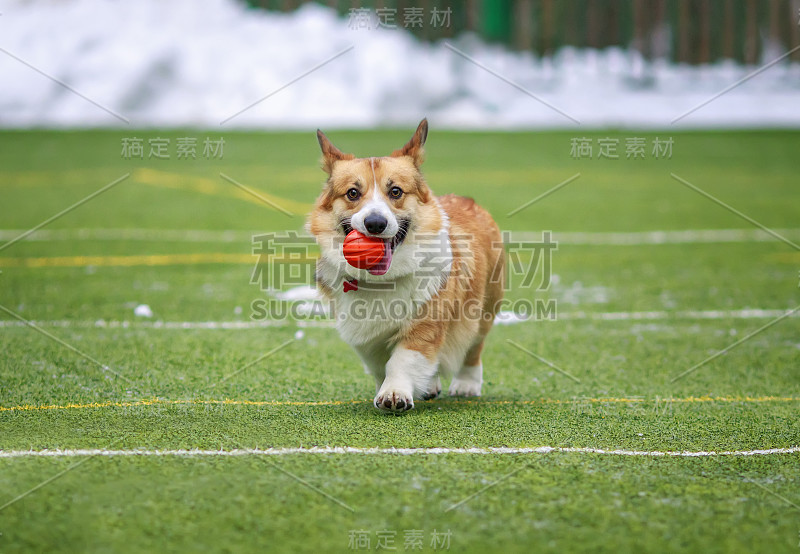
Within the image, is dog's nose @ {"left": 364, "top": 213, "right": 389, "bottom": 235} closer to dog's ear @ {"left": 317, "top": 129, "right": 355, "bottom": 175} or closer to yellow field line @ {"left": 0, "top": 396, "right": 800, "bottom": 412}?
dog's ear @ {"left": 317, "top": 129, "right": 355, "bottom": 175}

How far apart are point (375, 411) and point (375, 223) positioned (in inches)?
35.3

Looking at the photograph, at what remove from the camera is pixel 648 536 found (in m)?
2.85

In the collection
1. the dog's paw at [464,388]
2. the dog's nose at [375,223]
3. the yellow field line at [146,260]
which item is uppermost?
the dog's nose at [375,223]

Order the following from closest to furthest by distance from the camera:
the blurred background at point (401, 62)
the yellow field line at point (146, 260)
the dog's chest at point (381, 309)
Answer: the dog's chest at point (381, 309)
the yellow field line at point (146, 260)
the blurred background at point (401, 62)

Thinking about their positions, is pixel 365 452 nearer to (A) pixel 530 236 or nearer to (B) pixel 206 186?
(A) pixel 530 236

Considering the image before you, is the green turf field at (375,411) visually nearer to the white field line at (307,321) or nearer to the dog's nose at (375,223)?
the white field line at (307,321)

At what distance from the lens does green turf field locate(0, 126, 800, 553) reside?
2.93 metres

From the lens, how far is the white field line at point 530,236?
9406 mm

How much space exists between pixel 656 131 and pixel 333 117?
6.94m

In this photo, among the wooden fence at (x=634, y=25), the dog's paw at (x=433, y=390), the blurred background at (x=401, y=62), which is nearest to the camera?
the dog's paw at (x=433, y=390)

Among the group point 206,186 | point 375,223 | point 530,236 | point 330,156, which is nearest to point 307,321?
point 330,156

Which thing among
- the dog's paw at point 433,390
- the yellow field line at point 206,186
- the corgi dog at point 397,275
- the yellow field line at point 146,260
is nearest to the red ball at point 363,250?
the corgi dog at point 397,275

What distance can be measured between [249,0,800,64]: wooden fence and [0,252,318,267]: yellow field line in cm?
1409

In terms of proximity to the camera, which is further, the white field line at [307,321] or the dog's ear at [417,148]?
the white field line at [307,321]
